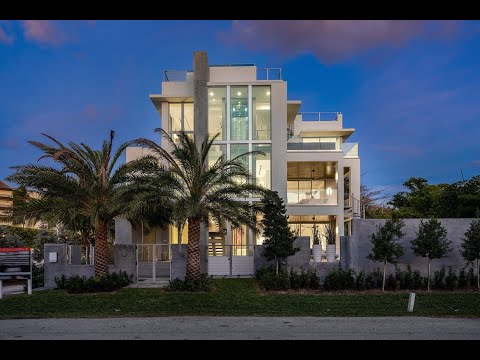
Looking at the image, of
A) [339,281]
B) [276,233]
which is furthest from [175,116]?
[339,281]

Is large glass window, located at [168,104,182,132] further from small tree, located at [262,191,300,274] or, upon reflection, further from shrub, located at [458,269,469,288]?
shrub, located at [458,269,469,288]

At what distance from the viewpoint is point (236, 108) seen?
30.0m

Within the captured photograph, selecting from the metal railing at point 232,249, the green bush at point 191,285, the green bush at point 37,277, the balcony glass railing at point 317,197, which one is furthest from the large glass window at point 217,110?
the green bush at point 191,285

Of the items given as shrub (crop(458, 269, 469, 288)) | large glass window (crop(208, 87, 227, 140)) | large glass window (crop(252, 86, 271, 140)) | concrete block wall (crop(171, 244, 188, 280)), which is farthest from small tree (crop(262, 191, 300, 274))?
large glass window (crop(208, 87, 227, 140))

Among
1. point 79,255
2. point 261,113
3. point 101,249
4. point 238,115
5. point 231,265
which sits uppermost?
point 261,113

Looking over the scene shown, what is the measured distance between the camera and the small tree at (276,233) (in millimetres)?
20719

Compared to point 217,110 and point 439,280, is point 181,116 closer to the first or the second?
point 217,110

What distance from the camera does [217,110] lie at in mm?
30062

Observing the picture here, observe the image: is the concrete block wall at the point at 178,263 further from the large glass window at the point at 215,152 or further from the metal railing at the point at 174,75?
the metal railing at the point at 174,75

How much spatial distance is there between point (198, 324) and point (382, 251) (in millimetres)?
8706

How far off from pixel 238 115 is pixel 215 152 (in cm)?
256

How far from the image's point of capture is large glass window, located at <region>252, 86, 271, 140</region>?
29734 millimetres

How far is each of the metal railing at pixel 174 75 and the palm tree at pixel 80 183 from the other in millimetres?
11803
